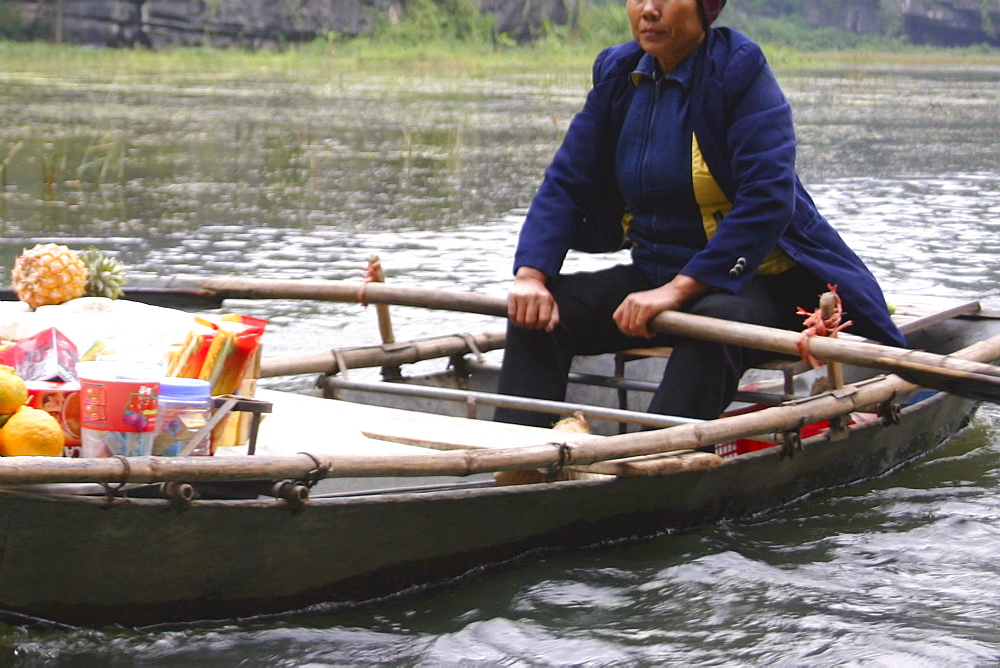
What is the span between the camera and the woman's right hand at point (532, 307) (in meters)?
3.97

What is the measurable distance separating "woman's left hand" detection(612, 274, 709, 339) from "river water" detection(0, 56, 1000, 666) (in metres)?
0.60

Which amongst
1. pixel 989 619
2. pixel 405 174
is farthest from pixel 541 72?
pixel 989 619

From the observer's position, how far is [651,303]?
3877 millimetres

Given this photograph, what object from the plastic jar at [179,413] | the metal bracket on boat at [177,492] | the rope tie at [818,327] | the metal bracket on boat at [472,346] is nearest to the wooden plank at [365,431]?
the plastic jar at [179,413]

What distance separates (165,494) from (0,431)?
357 millimetres

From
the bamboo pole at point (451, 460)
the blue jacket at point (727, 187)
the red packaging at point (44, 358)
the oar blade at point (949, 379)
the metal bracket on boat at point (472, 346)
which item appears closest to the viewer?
the bamboo pole at point (451, 460)

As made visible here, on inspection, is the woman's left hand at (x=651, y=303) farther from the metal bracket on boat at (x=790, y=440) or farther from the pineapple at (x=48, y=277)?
the pineapple at (x=48, y=277)

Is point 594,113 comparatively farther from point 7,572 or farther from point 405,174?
point 405,174

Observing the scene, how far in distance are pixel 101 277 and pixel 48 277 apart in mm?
202

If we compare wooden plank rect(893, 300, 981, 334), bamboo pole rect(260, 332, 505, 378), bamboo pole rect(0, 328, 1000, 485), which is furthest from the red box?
wooden plank rect(893, 300, 981, 334)

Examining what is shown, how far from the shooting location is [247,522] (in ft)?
9.56

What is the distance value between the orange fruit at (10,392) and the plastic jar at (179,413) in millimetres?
273

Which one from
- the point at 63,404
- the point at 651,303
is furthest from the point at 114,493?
the point at 651,303

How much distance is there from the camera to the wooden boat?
2764mm
